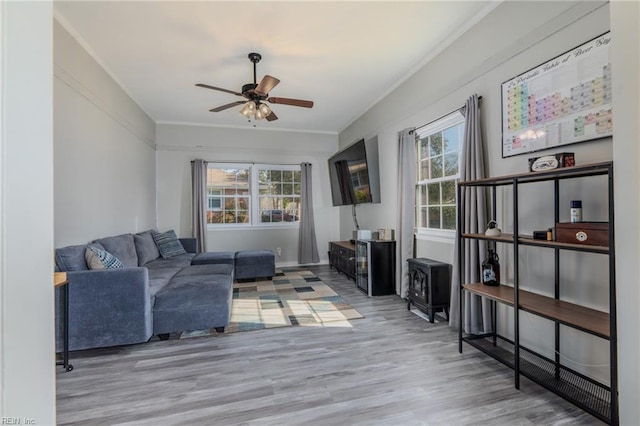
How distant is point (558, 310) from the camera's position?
6.11ft

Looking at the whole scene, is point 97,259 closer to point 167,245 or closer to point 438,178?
point 167,245

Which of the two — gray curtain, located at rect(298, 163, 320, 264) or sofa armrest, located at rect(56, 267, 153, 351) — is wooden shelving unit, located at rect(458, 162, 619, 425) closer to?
sofa armrest, located at rect(56, 267, 153, 351)

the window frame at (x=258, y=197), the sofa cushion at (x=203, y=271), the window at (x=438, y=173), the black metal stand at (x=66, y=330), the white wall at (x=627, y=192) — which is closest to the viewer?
the white wall at (x=627, y=192)

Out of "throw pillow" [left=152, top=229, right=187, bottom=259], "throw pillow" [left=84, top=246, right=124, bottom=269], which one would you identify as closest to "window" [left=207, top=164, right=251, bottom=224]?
"throw pillow" [left=152, top=229, right=187, bottom=259]

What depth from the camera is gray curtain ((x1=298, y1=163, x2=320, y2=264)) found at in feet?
20.8

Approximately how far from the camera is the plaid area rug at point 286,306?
3.13 m

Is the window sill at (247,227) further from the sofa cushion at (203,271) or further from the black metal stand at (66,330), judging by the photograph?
the black metal stand at (66,330)

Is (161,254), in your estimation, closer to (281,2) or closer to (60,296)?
(60,296)

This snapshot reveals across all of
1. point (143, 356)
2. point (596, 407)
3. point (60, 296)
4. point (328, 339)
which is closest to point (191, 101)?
point (60, 296)

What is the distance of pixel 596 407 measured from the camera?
166cm

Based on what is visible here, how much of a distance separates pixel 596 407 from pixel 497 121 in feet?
6.87

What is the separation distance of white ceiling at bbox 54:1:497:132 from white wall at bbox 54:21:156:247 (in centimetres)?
24

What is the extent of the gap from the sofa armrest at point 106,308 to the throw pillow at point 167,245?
235 centimetres

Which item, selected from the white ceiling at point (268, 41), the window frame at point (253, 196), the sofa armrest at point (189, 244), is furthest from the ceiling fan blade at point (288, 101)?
the sofa armrest at point (189, 244)
